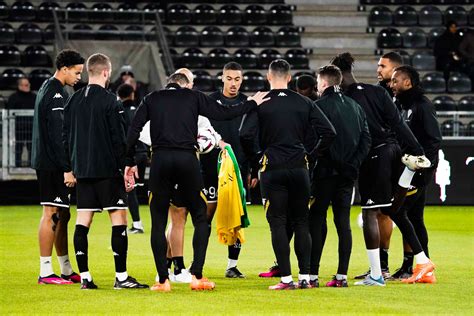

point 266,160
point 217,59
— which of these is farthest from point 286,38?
point 266,160

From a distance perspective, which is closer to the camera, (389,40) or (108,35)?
(108,35)

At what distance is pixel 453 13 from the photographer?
2978 cm

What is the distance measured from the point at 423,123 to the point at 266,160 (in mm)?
1907

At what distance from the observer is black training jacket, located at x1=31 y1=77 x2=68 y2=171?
1087cm

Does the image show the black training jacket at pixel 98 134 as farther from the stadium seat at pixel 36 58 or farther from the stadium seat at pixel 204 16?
the stadium seat at pixel 204 16

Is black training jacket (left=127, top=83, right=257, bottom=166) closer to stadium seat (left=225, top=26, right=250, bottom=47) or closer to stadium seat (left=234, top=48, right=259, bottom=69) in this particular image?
stadium seat (left=234, top=48, right=259, bottom=69)

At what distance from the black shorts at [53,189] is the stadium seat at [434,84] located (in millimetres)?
17639

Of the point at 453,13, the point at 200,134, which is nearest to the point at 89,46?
the point at 453,13

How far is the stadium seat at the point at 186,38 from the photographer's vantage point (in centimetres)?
2784

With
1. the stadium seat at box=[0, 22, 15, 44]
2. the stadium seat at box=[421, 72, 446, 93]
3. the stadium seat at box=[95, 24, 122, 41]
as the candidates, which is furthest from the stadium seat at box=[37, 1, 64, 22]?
the stadium seat at box=[421, 72, 446, 93]

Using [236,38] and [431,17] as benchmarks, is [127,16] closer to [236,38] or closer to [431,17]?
[236,38]

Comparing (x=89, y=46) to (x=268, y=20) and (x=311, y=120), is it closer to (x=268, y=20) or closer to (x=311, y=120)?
(x=268, y=20)

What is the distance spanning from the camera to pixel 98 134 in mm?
10422

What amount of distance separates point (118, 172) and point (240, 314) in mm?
2305
